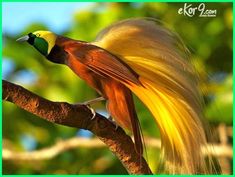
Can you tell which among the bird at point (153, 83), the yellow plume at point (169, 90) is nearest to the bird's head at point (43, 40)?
the bird at point (153, 83)

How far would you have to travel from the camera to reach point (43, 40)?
4.62 ft

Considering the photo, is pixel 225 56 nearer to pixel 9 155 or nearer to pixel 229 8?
pixel 229 8

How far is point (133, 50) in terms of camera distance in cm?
142

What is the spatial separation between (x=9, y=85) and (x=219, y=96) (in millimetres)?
1070

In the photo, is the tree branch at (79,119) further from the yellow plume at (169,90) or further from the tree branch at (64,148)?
the tree branch at (64,148)

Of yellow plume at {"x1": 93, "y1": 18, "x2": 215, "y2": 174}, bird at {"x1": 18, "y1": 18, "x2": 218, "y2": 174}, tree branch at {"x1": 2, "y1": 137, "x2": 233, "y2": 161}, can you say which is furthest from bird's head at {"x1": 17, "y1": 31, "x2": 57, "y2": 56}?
tree branch at {"x1": 2, "y1": 137, "x2": 233, "y2": 161}

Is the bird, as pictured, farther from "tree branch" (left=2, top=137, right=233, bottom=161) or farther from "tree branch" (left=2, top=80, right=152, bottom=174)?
"tree branch" (left=2, top=137, right=233, bottom=161)

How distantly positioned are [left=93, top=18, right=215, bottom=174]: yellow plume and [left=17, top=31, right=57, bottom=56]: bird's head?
11 centimetres

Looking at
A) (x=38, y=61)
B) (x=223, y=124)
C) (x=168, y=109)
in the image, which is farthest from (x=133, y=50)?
(x=38, y=61)

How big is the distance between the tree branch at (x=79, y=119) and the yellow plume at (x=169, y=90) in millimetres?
98

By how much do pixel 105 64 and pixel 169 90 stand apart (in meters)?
0.15

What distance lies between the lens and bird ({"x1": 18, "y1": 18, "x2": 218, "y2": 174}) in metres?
1.34

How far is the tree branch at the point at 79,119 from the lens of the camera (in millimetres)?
1230

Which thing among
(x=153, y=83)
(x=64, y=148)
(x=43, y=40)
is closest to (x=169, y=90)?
(x=153, y=83)
